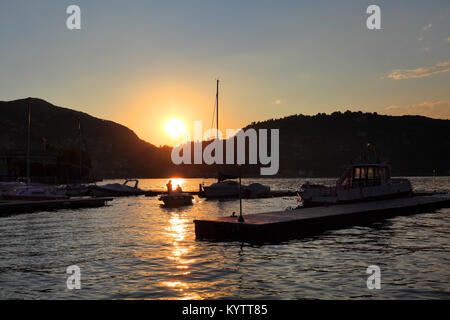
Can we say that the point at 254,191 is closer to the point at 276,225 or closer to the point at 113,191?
the point at 113,191

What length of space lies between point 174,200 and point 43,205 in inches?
589

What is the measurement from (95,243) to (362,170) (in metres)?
24.6

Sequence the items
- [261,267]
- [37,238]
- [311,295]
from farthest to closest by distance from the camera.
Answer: [37,238] → [261,267] → [311,295]

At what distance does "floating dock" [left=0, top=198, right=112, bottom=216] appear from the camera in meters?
46.6

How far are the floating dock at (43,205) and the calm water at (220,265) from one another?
19.8m

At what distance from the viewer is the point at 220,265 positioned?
17.4 meters

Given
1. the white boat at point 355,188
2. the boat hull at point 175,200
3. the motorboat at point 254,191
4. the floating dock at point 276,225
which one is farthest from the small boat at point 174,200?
the floating dock at point 276,225

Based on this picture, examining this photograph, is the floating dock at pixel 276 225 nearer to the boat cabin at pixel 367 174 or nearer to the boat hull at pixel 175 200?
the boat cabin at pixel 367 174

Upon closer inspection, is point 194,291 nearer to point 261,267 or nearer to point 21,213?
point 261,267

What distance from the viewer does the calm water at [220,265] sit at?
43.4 ft

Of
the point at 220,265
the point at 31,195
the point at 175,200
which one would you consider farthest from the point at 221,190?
the point at 220,265

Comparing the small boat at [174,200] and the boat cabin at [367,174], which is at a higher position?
the boat cabin at [367,174]

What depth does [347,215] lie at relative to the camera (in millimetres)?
29391

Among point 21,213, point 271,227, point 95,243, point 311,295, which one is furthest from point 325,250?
point 21,213
